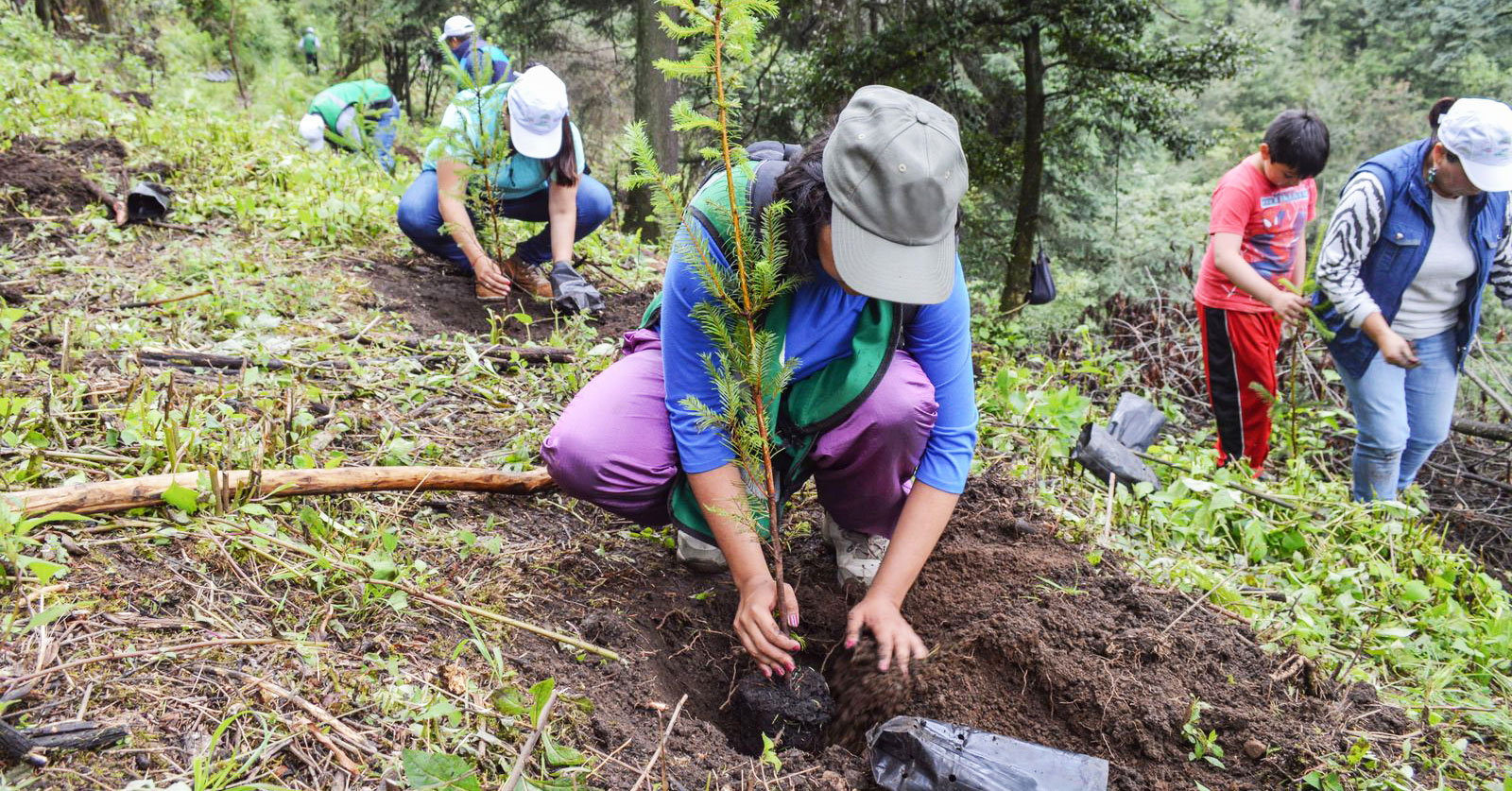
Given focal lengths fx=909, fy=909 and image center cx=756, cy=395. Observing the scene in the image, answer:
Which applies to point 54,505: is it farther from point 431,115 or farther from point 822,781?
point 431,115

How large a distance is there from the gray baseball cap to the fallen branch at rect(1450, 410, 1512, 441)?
4.15m

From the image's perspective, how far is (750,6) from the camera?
5.27 feet

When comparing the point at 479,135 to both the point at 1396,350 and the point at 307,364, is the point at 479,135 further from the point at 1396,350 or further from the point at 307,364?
the point at 1396,350

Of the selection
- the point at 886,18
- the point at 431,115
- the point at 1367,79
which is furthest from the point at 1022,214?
the point at 1367,79

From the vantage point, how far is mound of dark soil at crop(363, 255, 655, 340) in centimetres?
413

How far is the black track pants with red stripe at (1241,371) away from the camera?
13.1ft

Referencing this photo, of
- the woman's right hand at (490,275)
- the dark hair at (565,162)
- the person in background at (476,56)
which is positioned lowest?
the woman's right hand at (490,275)

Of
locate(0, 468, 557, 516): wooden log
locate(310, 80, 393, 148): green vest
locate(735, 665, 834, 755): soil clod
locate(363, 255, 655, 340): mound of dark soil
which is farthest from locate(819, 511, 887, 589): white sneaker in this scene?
locate(310, 80, 393, 148): green vest

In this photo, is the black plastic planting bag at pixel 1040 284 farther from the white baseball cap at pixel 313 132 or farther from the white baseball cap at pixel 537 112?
the white baseball cap at pixel 313 132

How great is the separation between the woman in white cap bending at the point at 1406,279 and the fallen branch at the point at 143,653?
3.67 metres

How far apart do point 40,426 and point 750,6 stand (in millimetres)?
2052

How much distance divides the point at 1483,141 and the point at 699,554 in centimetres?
294

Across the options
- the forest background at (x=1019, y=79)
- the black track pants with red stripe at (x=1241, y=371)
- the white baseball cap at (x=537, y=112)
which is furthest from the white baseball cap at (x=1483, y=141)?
the white baseball cap at (x=537, y=112)

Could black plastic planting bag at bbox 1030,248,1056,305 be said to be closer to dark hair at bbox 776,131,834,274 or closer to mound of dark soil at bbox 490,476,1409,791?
mound of dark soil at bbox 490,476,1409,791
